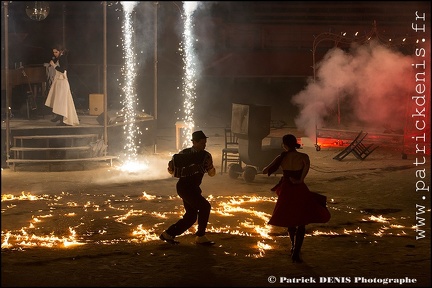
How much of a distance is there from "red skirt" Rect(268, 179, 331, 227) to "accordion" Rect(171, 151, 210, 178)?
1226 millimetres

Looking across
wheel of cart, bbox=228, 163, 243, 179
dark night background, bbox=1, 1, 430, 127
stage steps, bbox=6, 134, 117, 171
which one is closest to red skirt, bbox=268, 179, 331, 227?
wheel of cart, bbox=228, 163, 243, 179

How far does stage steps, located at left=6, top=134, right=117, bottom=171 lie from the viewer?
1627 centimetres

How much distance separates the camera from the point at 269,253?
8.34 meters

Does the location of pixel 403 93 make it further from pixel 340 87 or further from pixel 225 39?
pixel 225 39

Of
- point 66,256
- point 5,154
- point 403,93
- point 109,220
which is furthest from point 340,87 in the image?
point 66,256

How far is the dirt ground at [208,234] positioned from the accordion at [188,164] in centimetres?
95

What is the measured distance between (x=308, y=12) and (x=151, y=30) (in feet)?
27.2

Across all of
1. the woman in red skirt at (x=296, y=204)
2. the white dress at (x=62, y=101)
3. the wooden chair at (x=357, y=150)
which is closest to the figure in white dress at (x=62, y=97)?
the white dress at (x=62, y=101)

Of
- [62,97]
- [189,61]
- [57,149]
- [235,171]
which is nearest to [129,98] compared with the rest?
[189,61]

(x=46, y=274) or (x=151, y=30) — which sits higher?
(x=151, y=30)

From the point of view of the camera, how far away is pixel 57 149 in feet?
53.3

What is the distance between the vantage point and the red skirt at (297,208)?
7.89 meters

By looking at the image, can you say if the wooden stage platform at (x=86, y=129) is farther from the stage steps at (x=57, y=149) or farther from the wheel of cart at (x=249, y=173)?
the wheel of cart at (x=249, y=173)

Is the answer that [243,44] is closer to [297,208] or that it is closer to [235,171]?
[235,171]
